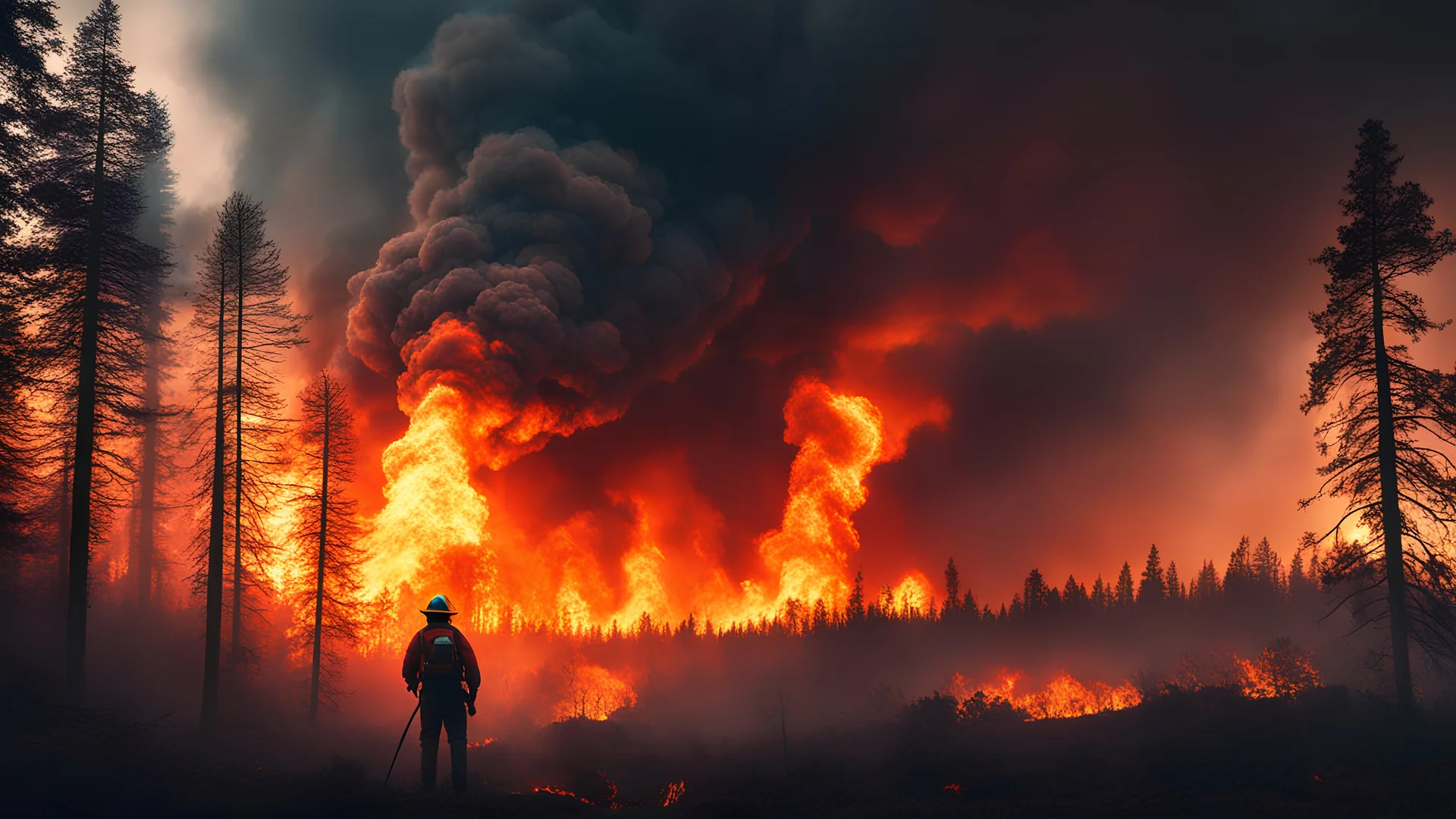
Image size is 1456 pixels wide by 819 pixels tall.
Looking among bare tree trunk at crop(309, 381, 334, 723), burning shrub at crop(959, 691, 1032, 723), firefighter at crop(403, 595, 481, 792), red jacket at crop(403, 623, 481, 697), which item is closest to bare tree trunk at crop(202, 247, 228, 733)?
bare tree trunk at crop(309, 381, 334, 723)

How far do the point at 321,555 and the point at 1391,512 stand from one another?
38.0 m

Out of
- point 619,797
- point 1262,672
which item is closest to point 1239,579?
point 1262,672

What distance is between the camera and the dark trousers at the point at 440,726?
59.4 ft

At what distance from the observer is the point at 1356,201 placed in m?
29.2

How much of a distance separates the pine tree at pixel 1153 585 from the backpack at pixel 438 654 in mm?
96649

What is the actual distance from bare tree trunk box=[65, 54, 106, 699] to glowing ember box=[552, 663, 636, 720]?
42.7m

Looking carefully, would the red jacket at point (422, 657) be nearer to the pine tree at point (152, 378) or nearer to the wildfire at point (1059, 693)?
the pine tree at point (152, 378)

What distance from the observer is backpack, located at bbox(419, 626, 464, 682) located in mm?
17781

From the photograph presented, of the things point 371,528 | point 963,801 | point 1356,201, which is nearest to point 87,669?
point 371,528

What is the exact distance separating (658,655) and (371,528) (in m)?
42.4

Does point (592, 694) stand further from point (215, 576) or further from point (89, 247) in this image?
point (89, 247)

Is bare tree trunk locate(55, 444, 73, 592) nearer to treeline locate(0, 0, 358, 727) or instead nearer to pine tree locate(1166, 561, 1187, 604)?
treeline locate(0, 0, 358, 727)

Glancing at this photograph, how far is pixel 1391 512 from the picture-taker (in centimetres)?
2683

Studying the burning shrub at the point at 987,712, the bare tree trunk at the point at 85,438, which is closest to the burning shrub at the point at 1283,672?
the burning shrub at the point at 987,712
